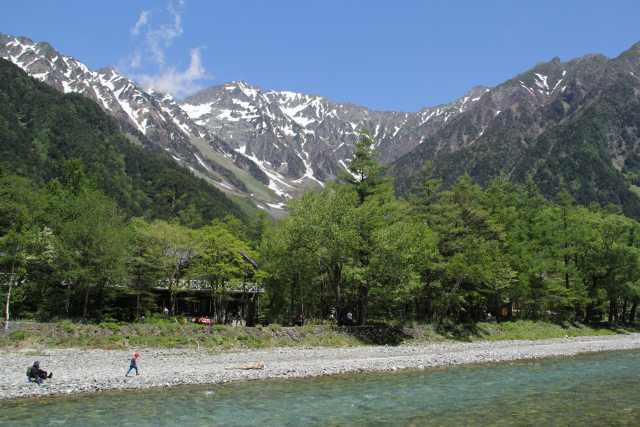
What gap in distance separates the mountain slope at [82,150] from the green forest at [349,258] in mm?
79847

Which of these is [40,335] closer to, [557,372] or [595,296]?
[557,372]

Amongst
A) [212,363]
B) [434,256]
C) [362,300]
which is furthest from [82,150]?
[212,363]

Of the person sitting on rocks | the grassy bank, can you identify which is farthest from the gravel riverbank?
the grassy bank

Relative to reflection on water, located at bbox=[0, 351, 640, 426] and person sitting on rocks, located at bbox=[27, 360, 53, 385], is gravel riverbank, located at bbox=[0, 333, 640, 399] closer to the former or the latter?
person sitting on rocks, located at bbox=[27, 360, 53, 385]

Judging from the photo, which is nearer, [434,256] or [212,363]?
[212,363]

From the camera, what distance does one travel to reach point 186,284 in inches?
1442

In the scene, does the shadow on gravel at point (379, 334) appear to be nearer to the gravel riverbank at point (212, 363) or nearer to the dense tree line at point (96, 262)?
the gravel riverbank at point (212, 363)

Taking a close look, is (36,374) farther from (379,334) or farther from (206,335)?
(379,334)

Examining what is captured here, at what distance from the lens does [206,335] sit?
27.5 meters

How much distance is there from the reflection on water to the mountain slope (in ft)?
370

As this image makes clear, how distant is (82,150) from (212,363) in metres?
143

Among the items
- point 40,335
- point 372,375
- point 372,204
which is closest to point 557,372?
point 372,375

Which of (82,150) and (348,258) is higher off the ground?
(82,150)

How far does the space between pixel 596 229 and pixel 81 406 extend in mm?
51085
